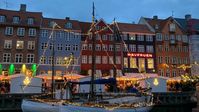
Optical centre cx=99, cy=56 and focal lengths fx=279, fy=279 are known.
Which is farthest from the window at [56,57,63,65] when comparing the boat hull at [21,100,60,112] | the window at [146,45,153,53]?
the boat hull at [21,100,60,112]

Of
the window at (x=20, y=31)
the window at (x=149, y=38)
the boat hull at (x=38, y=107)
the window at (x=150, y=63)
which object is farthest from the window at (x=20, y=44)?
the boat hull at (x=38, y=107)

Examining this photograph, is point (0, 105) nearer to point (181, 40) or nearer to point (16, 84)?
point (16, 84)

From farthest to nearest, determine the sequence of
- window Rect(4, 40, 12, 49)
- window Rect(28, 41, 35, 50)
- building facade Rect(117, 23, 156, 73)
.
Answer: building facade Rect(117, 23, 156, 73), window Rect(28, 41, 35, 50), window Rect(4, 40, 12, 49)

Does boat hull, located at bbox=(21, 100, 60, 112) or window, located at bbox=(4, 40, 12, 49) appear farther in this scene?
window, located at bbox=(4, 40, 12, 49)

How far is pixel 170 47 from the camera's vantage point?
56.5 meters

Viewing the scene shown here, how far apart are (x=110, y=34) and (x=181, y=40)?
15.3 m

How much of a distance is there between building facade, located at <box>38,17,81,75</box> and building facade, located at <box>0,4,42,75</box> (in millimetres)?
1334

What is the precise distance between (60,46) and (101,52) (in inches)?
300

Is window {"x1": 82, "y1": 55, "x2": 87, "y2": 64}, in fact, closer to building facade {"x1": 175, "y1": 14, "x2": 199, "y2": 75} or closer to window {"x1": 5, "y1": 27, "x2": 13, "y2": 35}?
window {"x1": 5, "y1": 27, "x2": 13, "y2": 35}

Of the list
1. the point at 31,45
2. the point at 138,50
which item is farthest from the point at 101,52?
the point at 31,45

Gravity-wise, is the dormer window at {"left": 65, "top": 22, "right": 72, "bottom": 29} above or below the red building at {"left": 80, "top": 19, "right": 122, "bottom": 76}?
above

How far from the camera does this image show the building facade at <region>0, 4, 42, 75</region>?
1821 inches

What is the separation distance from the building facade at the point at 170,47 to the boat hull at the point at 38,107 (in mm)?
35862

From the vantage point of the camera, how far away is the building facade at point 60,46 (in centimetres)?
4806
